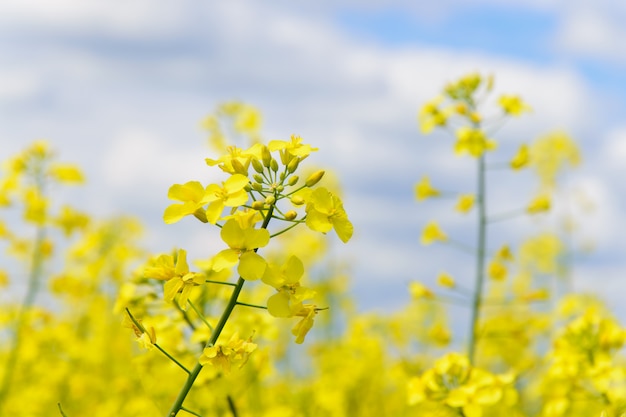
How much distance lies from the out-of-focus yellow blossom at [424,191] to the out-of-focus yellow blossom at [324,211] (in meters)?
3.14

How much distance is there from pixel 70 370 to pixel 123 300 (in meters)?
4.13

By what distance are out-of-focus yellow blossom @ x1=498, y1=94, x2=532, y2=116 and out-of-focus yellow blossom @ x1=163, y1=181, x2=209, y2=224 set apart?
335 centimetres

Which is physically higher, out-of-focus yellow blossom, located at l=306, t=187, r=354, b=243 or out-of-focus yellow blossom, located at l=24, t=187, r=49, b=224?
out-of-focus yellow blossom, located at l=306, t=187, r=354, b=243

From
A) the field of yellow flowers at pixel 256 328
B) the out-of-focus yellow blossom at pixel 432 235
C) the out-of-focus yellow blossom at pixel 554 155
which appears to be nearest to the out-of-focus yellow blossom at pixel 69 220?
the field of yellow flowers at pixel 256 328

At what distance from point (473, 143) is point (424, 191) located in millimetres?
461

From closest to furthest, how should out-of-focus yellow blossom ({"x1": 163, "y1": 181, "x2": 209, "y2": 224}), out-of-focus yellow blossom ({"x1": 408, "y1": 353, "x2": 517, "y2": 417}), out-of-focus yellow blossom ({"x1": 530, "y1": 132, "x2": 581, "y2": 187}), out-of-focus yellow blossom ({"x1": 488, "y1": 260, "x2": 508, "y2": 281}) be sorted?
out-of-focus yellow blossom ({"x1": 163, "y1": 181, "x2": 209, "y2": 224}) → out-of-focus yellow blossom ({"x1": 408, "y1": 353, "x2": 517, "y2": 417}) → out-of-focus yellow blossom ({"x1": 488, "y1": 260, "x2": 508, "y2": 281}) → out-of-focus yellow blossom ({"x1": 530, "y1": 132, "x2": 581, "y2": 187})

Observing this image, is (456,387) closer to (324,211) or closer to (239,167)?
(324,211)

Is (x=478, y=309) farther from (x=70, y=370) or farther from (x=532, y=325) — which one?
(x=70, y=370)

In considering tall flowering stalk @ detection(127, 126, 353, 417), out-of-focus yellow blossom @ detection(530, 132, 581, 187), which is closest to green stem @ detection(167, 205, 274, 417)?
tall flowering stalk @ detection(127, 126, 353, 417)

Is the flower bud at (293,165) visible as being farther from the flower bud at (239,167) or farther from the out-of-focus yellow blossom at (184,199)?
the out-of-focus yellow blossom at (184,199)

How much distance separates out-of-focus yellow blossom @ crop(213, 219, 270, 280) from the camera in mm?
1879

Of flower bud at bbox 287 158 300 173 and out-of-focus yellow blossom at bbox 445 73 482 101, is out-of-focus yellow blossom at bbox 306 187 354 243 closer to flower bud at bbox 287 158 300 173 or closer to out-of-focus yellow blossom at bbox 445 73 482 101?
flower bud at bbox 287 158 300 173

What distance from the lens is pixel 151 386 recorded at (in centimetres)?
349

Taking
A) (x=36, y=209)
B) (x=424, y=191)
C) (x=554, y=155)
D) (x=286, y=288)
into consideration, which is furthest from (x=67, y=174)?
(x=554, y=155)
